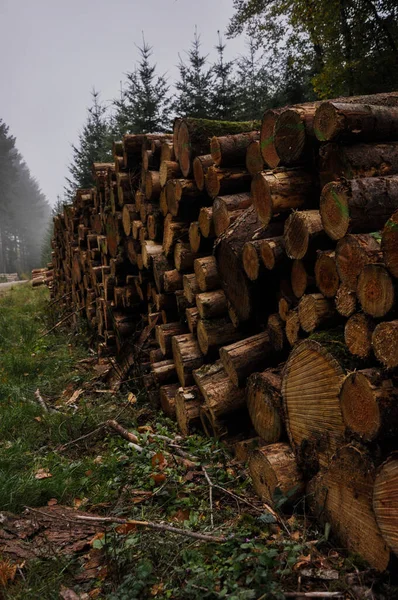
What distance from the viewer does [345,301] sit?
7.72ft

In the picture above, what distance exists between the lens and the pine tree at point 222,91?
1641 cm

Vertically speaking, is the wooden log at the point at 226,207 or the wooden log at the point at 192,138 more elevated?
the wooden log at the point at 192,138

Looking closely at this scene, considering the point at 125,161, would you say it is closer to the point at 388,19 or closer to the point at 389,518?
the point at 389,518

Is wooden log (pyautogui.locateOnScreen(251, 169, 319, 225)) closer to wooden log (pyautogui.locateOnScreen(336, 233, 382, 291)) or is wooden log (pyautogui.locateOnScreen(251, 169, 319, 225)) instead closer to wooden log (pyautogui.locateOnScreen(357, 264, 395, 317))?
wooden log (pyautogui.locateOnScreen(336, 233, 382, 291))

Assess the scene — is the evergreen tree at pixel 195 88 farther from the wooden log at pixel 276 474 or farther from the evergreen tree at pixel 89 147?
the wooden log at pixel 276 474

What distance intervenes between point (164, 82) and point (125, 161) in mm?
15270

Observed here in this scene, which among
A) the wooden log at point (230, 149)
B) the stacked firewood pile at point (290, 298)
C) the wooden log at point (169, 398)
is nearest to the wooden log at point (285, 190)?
the stacked firewood pile at point (290, 298)

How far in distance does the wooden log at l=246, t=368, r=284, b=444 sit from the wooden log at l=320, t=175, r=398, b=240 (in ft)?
3.35

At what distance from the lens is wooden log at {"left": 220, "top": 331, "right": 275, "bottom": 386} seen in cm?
320

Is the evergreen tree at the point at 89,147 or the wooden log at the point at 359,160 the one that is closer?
the wooden log at the point at 359,160

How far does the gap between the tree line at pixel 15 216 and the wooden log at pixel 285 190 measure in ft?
136

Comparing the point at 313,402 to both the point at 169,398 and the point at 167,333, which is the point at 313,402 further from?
the point at 167,333

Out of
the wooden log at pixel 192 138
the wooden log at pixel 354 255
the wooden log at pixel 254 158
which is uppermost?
the wooden log at pixel 192 138

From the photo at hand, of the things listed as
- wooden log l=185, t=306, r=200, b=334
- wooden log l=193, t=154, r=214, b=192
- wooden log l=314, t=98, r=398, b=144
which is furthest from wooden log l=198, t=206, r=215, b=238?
wooden log l=314, t=98, r=398, b=144
